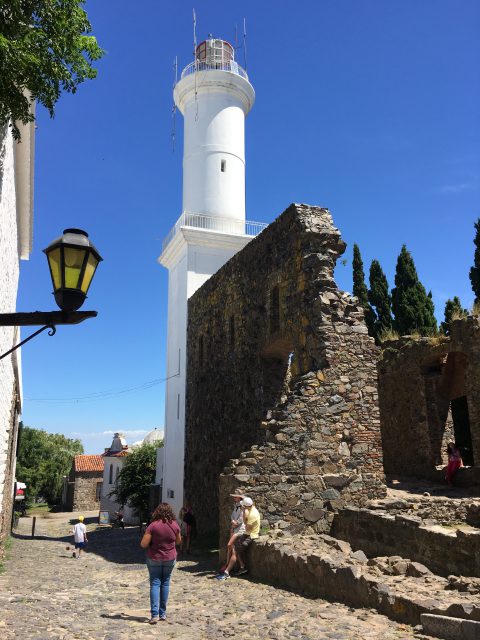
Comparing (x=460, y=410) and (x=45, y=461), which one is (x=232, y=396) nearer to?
(x=460, y=410)

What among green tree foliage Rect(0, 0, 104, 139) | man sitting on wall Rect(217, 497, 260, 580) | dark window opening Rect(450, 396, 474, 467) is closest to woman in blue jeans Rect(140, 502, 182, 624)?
man sitting on wall Rect(217, 497, 260, 580)

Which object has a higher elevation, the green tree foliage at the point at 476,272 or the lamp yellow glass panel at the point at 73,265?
the green tree foliage at the point at 476,272

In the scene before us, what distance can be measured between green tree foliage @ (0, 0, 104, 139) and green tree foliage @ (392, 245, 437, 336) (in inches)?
891

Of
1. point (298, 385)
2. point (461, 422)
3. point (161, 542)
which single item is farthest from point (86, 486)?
point (161, 542)

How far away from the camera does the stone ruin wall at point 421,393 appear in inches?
567

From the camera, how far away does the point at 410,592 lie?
19.5ft

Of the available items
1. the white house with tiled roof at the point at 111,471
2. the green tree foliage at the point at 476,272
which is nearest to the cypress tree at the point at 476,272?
the green tree foliage at the point at 476,272

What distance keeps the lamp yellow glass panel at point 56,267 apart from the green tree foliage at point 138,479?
78.9ft

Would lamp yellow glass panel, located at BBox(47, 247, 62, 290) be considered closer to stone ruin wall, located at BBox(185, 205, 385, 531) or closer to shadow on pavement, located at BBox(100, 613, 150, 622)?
shadow on pavement, located at BBox(100, 613, 150, 622)

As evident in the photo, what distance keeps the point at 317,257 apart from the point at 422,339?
225 inches

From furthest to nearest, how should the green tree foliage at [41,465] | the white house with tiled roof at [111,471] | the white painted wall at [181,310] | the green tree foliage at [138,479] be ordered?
the green tree foliage at [41,465] → the white house with tiled roof at [111,471] → the green tree foliage at [138,479] → the white painted wall at [181,310]

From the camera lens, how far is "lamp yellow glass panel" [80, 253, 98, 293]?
14.3 feet

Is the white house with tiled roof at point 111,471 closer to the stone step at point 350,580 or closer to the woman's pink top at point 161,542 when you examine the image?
the stone step at point 350,580

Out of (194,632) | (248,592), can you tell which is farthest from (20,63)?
(248,592)
